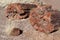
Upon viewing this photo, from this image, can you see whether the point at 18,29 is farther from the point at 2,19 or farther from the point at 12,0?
the point at 12,0

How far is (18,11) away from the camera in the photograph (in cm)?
470

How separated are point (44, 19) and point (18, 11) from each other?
0.62m

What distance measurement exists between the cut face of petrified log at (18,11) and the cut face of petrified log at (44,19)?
0.20m

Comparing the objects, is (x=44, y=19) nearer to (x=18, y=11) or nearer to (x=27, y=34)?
(x=27, y=34)

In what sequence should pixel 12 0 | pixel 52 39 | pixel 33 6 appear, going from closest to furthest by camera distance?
pixel 52 39 → pixel 33 6 → pixel 12 0

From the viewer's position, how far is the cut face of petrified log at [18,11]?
15.4ft

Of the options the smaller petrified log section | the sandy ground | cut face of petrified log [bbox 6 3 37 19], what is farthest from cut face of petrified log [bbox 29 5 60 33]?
the smaller petrified log section

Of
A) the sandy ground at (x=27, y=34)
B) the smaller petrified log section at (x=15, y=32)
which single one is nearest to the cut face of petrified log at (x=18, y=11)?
the sandy ground at (x=27, y=34)

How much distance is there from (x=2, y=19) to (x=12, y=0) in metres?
0.83

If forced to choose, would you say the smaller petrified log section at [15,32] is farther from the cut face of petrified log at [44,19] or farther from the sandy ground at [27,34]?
the cut face of petrified log at [44,19]

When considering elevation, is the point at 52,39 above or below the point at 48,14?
below

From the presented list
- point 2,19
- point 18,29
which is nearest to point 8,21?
point 2,19

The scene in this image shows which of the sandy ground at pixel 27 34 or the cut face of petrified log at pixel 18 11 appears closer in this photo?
the sandy ground at pixel 27 34

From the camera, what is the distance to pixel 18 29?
424 centimetres
